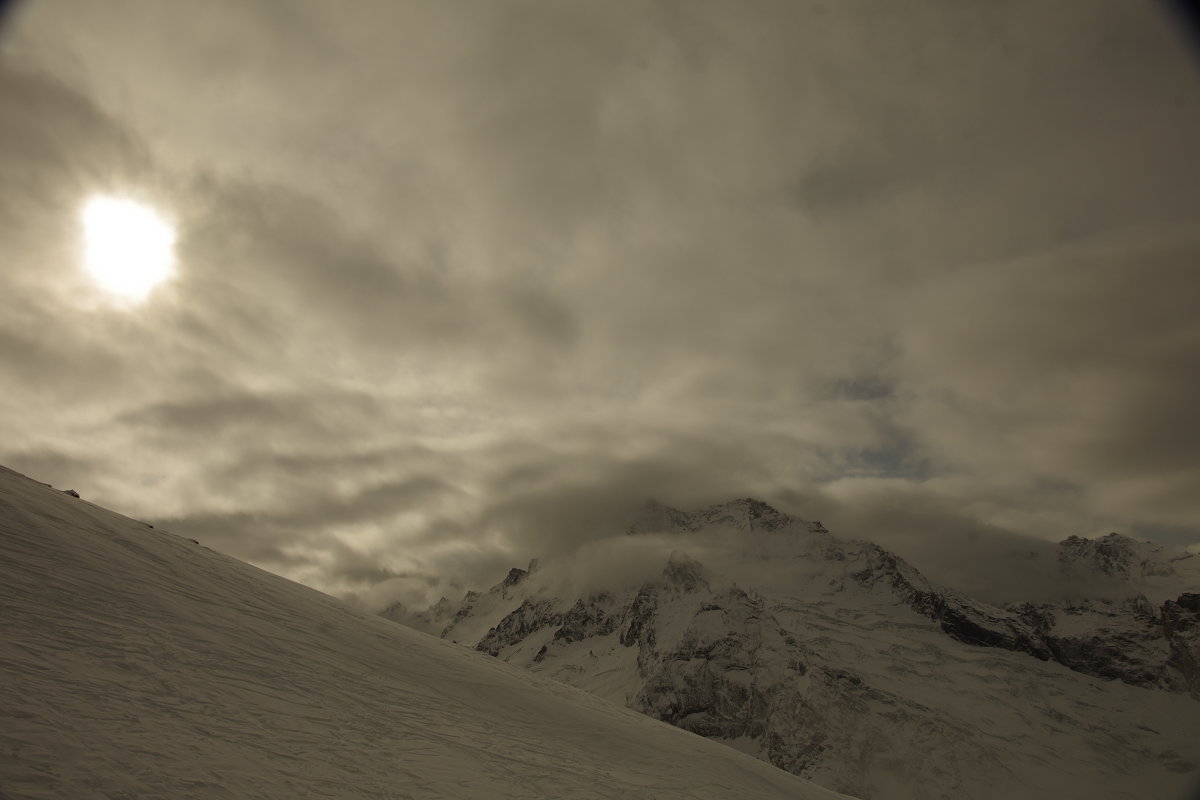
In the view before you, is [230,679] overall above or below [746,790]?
above

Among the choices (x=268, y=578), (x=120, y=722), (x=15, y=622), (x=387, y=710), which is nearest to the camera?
(x=120, y=722)

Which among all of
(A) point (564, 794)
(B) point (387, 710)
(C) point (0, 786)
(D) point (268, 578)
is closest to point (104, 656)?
(C) point (0, 786)

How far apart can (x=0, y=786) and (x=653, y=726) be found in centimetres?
2327

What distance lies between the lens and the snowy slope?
10820mm

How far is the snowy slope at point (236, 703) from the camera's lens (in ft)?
35.5

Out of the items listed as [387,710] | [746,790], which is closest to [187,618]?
[387,710]

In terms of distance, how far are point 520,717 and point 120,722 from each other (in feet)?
39.9

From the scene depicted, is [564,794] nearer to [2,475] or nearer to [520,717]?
[520,717]

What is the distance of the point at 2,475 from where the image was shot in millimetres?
21344

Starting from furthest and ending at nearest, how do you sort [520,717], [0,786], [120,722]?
[520,717], [120,722], [0,786]

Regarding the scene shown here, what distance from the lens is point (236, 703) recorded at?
45.7 feet

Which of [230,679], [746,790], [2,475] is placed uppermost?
[2,475]

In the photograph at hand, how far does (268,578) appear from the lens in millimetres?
27453

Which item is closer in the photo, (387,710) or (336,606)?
(387,710)
